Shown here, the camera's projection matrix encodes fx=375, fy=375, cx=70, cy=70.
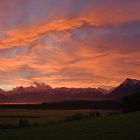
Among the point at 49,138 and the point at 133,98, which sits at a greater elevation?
the point at 133,98

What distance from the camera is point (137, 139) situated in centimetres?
3684

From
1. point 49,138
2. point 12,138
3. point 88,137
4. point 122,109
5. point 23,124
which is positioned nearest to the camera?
point 88,137

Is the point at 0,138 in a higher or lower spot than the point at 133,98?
lower

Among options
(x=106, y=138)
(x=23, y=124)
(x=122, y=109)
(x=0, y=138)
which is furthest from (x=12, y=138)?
(x=122, y=109)

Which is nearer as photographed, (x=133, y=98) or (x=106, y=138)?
(x=106, y=138)

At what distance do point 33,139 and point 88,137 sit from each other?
28.6 ft

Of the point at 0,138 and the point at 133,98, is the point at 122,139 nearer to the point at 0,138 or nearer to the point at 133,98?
the point at 0,138

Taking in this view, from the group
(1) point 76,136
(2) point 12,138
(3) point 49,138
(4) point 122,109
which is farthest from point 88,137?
(4) point 122,109

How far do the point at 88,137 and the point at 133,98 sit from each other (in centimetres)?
9659

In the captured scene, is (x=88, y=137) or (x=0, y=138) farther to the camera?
(x=0, y=138)

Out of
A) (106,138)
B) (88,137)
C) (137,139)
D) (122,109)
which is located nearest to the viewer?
(137,139)

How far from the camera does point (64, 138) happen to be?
151ft

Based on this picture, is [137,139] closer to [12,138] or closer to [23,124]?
[12,138]

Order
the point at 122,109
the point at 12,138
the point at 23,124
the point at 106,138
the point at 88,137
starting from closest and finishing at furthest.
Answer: the point at 106,138 → the point at 88,137 → the point at 12,138 → the point at 23,124 → the point at 122,109
